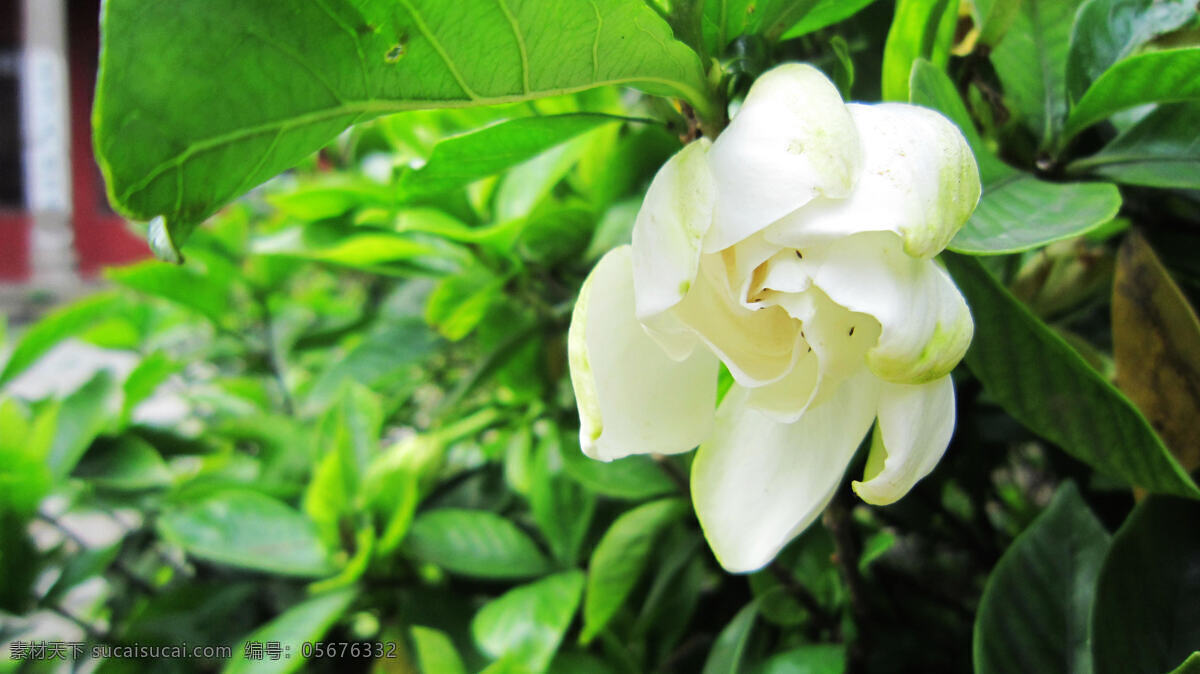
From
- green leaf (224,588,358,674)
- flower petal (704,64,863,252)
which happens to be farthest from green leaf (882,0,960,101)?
green leaf (224,588,358,674)

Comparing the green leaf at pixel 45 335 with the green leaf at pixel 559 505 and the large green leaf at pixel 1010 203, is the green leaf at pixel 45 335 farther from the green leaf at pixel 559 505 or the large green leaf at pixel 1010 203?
the large green leaf at pixel 1010 203

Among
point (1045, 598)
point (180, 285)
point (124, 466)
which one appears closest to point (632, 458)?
point (1045, 598)

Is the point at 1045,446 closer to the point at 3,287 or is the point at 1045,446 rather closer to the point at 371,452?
the point at 371,452

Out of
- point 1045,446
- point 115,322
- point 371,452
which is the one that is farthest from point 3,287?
point 1045,446

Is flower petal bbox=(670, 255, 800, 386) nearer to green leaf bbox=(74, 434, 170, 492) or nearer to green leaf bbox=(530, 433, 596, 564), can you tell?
green leaf bbox=(530, 433, 596, 564)

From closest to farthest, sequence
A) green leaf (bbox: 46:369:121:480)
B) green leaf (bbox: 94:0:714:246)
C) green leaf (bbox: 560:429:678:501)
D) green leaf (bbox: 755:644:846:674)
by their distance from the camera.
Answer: green leaf (bbox: 94:0:714:246) → green leaf (bbox: 755:644:846:674) → green leaf (bbox: 560:429:678:501) → green leaf (bbox: 46:369:121:480)

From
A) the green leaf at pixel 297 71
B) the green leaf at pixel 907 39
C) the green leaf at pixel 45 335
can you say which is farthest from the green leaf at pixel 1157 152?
the green leaf at pixel 45 335

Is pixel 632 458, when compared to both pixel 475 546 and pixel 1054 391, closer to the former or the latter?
pixel 475 546
